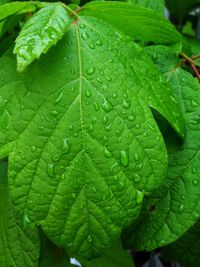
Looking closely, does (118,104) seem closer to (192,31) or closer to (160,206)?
(160,206)

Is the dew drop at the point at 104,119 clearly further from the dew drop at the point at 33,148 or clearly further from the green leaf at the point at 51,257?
the green leaf at the point at 51,257

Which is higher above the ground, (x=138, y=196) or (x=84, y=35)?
(x=84, y=35)

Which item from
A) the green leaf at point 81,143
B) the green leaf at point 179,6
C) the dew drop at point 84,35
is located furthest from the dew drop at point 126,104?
the green leaf at point 179,6

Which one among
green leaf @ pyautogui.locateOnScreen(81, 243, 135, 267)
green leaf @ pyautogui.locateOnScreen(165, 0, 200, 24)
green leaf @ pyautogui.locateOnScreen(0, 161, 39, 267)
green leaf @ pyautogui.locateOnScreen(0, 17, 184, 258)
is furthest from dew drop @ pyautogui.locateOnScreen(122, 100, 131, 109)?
green leaf @ pyautogui.locateOnScreen(165, 0, 200, 24)

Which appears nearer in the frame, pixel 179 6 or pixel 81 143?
pixel 81 143

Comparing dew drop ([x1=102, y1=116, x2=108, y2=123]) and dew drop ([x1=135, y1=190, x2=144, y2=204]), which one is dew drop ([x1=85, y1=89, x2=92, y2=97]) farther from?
dew drop ([x1=135, y1=190, x2=144, y2=204])

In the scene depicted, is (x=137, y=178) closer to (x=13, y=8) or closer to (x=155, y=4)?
(x=13, y=8)

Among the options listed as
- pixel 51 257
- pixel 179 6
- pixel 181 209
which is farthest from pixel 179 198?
pixel 179 6
